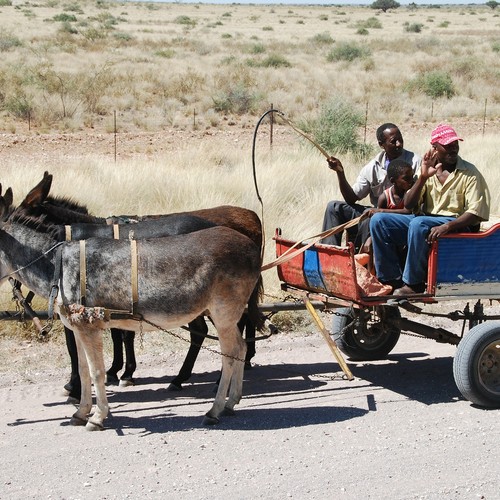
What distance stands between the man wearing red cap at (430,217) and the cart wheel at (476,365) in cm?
58

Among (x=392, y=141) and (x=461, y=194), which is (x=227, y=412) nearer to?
(x=461, y=194)

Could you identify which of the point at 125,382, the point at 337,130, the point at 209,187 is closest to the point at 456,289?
the point at 125,382

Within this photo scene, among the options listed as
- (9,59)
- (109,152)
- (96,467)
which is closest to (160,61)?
(9,59)

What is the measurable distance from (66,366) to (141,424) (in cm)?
192

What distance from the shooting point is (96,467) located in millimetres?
5598

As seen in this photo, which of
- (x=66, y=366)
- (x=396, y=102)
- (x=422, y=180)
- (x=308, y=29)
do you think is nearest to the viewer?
(x=422, y=180)

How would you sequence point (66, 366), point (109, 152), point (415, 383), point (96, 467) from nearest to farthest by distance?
point (96, 467) → point (415, 383) → point (66, 366) → point (109, 152)

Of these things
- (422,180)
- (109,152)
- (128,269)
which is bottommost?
(109,152)

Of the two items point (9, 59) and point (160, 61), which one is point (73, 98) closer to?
point (9, 59)

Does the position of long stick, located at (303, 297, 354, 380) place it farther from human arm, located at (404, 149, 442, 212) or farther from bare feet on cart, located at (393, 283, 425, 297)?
human arm, located at (404, 149, 442, 212)

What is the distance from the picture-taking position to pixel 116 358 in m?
8.15

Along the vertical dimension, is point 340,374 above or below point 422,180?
below

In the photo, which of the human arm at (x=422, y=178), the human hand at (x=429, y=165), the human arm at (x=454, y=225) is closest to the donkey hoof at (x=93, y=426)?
the human arm at (x=454, y=225)

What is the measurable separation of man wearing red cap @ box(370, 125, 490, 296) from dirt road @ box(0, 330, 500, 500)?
107 cm
